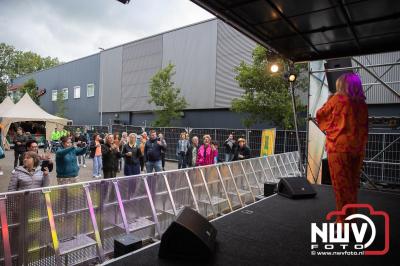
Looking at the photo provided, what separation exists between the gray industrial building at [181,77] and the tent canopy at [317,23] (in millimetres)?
10551

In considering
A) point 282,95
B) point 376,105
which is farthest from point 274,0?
point 376,105

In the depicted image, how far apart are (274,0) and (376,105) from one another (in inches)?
550

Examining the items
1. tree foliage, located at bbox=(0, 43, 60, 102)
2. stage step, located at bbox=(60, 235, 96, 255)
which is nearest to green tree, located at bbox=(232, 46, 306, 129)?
stage step, located at bbox=(60, 235, 96, 255)

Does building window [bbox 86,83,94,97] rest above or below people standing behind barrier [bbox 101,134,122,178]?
above

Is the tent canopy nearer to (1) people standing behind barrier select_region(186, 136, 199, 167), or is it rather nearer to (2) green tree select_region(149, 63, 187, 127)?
(1) people standing behind barrier select_region(186, 136, 199, 167)

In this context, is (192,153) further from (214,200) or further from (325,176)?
(214,200)

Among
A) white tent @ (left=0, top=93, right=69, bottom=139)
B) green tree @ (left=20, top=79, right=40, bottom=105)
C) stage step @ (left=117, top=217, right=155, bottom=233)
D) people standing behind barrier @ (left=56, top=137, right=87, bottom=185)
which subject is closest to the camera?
stage step @ (left=117, top=217, right=155, bottom=233)

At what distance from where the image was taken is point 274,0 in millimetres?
3586

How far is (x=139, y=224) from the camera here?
4.20 meters

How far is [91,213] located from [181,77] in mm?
20403

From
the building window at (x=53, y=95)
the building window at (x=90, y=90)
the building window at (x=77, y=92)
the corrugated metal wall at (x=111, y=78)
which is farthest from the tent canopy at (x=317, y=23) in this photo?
the building window at (x=53, y=95)

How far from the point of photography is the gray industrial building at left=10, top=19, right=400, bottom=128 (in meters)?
19.6

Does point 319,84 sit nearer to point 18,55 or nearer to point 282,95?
point 282,95

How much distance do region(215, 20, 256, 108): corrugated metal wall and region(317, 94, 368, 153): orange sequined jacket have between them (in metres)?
16.7
